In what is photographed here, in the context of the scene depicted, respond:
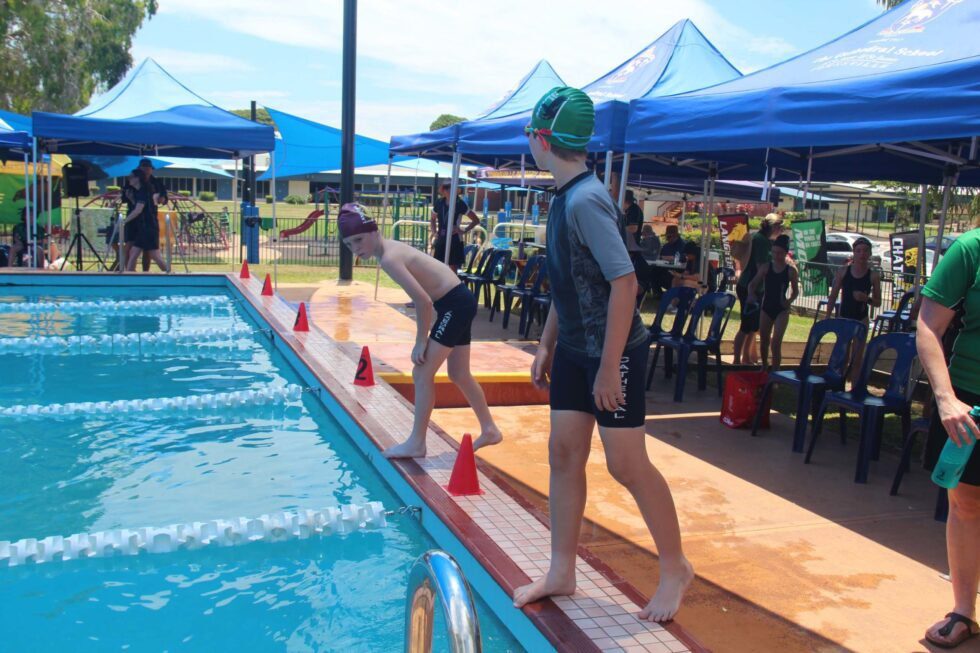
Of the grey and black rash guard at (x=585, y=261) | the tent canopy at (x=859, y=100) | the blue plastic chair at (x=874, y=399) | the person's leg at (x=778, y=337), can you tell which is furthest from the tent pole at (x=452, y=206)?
the grey and black rash guard at (x=585, y=261)

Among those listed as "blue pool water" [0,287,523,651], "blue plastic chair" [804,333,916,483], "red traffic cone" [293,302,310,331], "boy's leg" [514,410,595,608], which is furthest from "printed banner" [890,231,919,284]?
"boy's leg" [514,410,595,608]

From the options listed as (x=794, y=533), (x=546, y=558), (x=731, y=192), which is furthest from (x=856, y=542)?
(x=731, y=192)

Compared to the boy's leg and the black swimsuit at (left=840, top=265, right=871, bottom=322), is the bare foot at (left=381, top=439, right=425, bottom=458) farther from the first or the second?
the black swimsuit at (left=840, top=265, right=871, bottom=322)

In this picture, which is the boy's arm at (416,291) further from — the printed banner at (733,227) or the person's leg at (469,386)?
the printed banner at (733,227)

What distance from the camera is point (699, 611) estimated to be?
3.64 m

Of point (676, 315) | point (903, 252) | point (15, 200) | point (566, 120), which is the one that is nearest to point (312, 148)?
point (15, 200)

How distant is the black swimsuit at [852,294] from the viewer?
8.30m

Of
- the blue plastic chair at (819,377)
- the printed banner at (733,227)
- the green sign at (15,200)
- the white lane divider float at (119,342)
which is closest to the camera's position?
the blue plastic chair at (819,377)

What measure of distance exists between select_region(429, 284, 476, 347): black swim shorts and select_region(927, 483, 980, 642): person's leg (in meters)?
2.65

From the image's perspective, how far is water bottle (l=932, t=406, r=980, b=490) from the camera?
2.98m

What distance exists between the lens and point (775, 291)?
8703 mm

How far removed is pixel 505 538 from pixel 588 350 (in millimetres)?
1339

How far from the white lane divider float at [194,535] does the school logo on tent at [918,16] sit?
16.2 ft

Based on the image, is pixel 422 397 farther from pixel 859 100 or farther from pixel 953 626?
pixel 859 100
